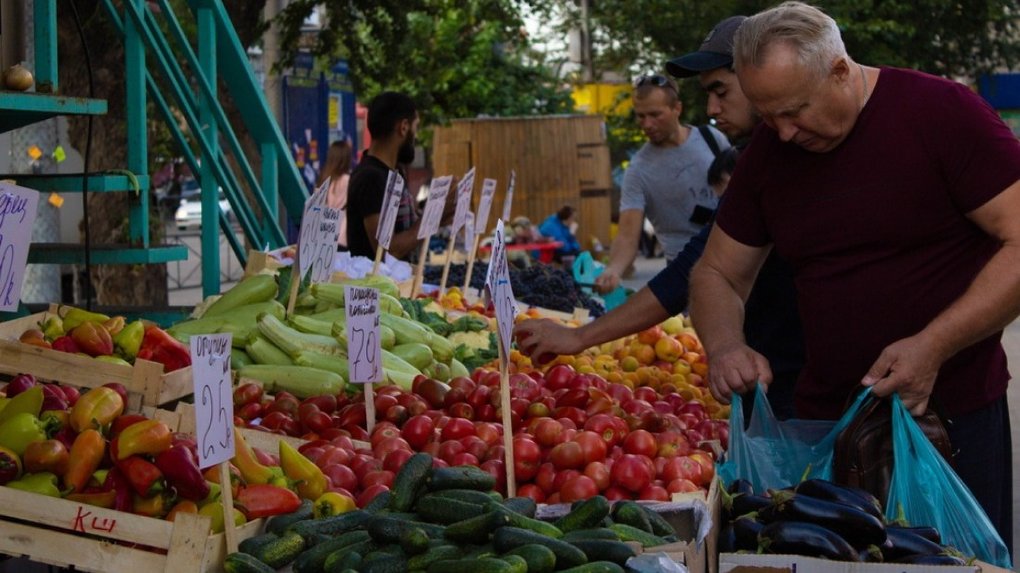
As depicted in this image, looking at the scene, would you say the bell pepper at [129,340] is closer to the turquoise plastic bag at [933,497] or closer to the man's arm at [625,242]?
the turquoise plastic bag at [933,497]

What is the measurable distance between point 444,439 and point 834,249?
1419 mm

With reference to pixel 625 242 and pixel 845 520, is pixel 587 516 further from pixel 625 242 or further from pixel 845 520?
pixel 625 242

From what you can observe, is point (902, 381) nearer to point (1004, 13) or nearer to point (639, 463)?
point (639, 463)

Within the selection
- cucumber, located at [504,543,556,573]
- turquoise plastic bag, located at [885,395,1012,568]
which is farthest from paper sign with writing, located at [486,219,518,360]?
turquoise plastic bag, located at [885,395,1012,568]

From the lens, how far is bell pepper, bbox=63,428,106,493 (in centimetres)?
327

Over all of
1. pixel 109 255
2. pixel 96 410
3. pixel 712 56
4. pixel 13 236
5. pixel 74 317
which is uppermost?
pixel 712 56

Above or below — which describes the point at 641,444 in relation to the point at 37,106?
below

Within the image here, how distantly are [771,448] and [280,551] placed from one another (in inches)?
54.8

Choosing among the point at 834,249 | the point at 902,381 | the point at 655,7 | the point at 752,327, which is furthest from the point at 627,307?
the point at 655,7

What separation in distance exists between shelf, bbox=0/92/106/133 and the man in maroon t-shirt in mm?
2616

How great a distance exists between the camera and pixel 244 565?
113 inches

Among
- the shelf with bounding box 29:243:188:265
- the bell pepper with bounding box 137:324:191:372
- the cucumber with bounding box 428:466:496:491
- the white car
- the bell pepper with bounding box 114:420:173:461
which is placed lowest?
the white car

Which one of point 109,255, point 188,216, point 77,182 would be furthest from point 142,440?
point 188,216

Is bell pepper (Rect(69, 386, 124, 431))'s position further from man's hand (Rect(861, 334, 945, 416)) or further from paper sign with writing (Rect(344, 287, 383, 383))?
man's hand (Rect(861, 334, 945, 416))
